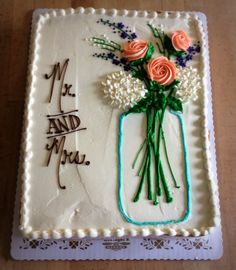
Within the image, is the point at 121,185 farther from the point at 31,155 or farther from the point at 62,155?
the point at 31,155

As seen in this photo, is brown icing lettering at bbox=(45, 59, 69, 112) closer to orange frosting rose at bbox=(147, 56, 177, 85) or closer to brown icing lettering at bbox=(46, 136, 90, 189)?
brown icing lettering at bbox=(46, 136, 90, 189)

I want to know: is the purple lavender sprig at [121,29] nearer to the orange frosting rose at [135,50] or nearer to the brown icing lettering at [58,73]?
the orange frosting rose at [135,50]

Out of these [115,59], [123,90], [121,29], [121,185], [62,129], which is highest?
[121,29]

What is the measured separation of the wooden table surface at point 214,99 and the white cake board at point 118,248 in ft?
0.16

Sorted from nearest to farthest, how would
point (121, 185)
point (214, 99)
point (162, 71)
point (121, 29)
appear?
point (121, 185) < point (162, 71) < point (121, 29) < point (214, 99)

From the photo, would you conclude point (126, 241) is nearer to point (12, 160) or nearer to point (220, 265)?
point (220, 265)

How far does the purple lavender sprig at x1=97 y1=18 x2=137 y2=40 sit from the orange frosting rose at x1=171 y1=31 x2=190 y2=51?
170 mm

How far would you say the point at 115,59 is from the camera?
155cm

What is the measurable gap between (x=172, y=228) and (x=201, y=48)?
76 centimetres

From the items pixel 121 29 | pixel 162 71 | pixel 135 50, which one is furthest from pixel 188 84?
pixel 121 29

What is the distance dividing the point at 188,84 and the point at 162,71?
12cm

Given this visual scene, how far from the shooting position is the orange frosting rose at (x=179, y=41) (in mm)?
1534

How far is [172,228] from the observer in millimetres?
1334

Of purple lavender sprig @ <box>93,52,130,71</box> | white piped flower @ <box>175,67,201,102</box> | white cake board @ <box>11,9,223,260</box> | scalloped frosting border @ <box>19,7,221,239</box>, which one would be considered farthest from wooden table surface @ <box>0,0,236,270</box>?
purple lavender sprig @ <box>93,52,130,71</box>
